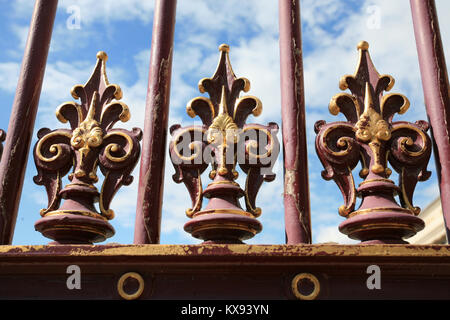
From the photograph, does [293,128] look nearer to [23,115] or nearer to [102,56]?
[102,56]

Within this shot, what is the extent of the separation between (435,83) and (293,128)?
1140mm

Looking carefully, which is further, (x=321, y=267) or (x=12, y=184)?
(x=12, y=184)

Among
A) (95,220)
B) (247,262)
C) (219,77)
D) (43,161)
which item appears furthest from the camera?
(219,77)

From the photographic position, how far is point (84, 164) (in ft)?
11.3

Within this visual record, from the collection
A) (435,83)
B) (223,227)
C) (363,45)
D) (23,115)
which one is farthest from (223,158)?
(435,83)

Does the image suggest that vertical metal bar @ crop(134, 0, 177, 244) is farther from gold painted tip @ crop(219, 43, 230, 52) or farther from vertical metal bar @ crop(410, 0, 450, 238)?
vertical metal bar @ crop(410, 0, 450, 238)

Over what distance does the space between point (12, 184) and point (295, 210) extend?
6.66 feet

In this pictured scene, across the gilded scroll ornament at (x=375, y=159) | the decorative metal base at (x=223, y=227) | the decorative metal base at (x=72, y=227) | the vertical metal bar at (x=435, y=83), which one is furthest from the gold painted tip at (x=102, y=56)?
the vertical metal bar at (x=435, y=83)

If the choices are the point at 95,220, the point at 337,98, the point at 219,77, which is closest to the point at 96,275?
the point at 95,220

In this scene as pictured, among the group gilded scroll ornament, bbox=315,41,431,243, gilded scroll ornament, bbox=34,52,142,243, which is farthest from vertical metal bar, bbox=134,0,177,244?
gilded scroll ornament, bbox=315,41,431,243

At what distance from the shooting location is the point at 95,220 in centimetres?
325

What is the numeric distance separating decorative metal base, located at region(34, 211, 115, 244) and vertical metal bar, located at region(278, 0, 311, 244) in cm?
127

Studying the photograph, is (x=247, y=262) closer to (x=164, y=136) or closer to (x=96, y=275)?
(x=96, y=275)

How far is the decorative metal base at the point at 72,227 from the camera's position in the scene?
10.5 ft
